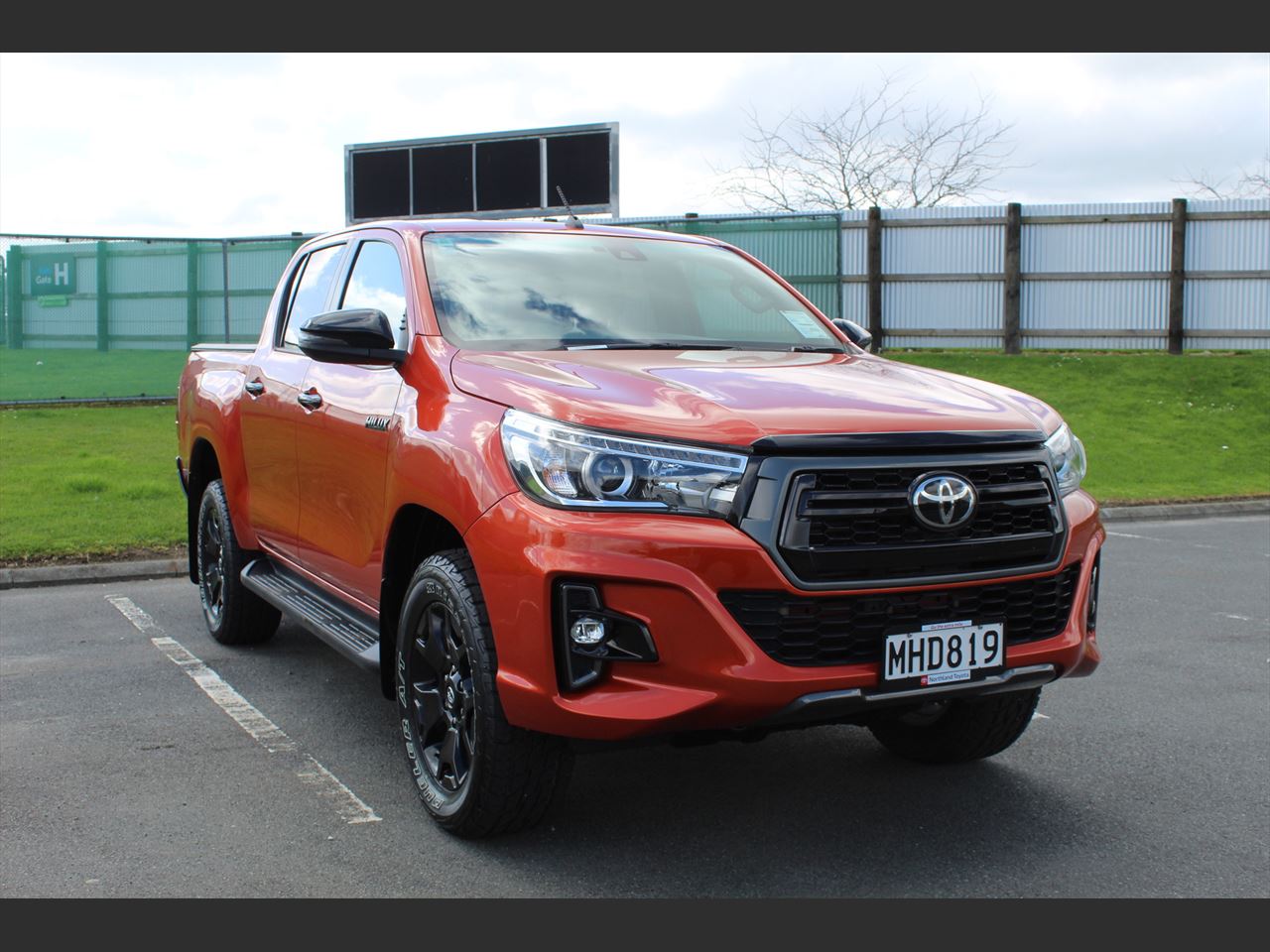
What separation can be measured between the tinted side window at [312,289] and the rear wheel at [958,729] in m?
2.96

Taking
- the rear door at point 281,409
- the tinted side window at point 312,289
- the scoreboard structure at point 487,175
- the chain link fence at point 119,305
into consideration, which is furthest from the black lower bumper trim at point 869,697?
the chain link fence at point 119,305

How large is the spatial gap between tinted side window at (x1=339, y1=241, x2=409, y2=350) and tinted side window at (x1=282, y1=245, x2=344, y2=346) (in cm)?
34

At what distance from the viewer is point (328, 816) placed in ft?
14.1

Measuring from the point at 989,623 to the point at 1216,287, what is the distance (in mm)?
19763

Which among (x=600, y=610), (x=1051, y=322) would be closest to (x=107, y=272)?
(x=1051, y=322)

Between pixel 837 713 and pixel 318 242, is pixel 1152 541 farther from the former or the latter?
pixel 837 713

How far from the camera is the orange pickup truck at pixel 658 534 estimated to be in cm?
347

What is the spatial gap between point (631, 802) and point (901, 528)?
4.81ft

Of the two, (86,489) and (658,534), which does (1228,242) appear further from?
(658,534)

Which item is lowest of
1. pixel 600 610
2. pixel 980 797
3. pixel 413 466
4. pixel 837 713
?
pixel 980 797

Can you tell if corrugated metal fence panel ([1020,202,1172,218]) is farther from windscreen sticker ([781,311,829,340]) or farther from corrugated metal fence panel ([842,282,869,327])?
windscreen sticker ([781,311,829,340])

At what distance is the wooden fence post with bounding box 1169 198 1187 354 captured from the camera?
21312mm

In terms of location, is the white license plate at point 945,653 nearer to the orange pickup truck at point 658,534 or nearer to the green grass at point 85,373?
the orange pickup truck at point 658,534

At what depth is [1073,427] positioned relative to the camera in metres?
18.0
